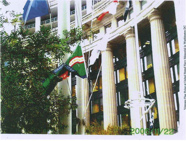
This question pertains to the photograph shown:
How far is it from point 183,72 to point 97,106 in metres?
6.53

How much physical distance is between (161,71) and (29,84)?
6374 millimetres

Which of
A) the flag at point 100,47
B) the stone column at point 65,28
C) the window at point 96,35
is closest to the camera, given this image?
the stone column at point 65,28

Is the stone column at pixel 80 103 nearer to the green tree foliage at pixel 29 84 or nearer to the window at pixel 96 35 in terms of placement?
the green tree foliage at pixel 29 84

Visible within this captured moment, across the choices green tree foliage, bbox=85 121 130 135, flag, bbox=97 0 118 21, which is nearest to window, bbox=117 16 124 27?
flag, bbox=97 0 118 21

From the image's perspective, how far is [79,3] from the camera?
44.0ft

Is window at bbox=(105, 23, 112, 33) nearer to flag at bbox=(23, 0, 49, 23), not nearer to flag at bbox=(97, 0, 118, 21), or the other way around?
flag at bbox=(97, 0, 118, 21)

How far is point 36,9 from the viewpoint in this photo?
11.6 m

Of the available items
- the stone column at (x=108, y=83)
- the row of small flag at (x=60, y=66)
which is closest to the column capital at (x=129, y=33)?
the stone column at (x=108, y=83)

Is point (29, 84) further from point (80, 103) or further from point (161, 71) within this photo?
point (161, 71)

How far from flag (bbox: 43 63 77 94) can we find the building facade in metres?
0.37

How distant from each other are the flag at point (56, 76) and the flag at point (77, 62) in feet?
0.55

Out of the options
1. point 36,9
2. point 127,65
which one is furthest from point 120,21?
point 36,9

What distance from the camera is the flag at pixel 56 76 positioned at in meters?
10.9

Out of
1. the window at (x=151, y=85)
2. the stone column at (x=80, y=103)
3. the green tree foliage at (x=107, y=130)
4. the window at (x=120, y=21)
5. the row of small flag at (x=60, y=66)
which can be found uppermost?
the window at (x=120, y=21)
